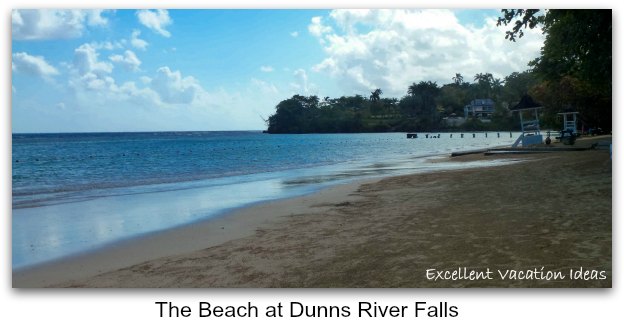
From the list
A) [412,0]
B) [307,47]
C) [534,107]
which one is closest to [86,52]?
[307,47]

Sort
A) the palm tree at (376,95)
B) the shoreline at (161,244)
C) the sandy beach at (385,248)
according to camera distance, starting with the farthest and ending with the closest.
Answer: the palm tree at (376,95)
the shoreline at (161,244)
the sandy beach at (385,248)

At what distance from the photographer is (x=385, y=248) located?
455 cm

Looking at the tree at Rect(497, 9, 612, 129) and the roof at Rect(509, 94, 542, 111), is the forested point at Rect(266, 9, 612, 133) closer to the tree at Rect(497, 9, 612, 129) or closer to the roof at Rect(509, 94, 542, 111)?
the tree at Rect(497, 9, 612, 129)

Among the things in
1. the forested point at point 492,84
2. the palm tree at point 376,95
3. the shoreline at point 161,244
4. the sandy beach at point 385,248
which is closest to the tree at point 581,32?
the forested point at point 492,84

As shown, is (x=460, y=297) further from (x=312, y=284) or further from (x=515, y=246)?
(x=312, y=284)

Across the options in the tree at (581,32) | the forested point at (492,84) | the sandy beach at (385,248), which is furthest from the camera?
the forested point at (492,84)

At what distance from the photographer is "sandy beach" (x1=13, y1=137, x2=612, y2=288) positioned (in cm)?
405

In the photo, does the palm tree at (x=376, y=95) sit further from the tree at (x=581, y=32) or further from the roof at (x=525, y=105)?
the roof at (x=525, y=105)

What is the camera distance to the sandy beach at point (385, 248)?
159 inches

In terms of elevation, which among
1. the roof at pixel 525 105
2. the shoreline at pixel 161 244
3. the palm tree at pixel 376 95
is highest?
the roof at pixel 525 105

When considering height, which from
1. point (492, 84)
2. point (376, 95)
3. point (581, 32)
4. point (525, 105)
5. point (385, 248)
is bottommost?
point (385, 248)

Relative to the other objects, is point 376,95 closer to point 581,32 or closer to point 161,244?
point 581,32

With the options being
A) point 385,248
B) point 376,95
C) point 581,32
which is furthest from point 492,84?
point 385,248

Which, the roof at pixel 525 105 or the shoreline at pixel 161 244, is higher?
the roof at pixel 525 105
